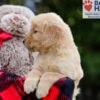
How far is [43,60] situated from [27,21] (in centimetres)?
30

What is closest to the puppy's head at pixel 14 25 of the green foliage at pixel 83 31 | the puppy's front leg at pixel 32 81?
the puppy's front leg at pixel 32 81

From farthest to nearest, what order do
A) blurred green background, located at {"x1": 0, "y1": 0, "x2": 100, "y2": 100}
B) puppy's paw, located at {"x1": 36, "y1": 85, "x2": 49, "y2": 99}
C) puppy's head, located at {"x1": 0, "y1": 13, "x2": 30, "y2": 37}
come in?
blurred green background, located at {"x1": 0, "y1": 0, "x2": 100, "y2": 100}
puppy's head, located at {"x1": 0, "y1": 13, "x2": 30, "y2": 37}
puppy's paw, located at {"x1": 36, "y1": 85, "x2": 49, "y2": 99}

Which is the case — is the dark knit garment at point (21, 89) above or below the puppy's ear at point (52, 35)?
below

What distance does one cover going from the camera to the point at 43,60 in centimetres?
382

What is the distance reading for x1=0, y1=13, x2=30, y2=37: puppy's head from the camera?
4.00 metres

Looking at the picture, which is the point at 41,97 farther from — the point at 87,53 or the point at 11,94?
the point at 87,53

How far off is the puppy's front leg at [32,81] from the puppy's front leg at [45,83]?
3 cm

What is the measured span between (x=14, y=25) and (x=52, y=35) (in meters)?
0.28

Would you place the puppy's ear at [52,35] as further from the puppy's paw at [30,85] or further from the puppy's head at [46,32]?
→ the puppy's paw at [30,85]

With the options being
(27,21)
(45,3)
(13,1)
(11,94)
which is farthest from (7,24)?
(45,3)

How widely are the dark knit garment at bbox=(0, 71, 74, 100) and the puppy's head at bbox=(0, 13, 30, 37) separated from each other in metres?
0.22

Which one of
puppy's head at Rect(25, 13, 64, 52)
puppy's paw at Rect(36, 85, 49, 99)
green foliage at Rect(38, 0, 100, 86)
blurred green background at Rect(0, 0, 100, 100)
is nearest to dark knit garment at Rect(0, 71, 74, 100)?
puppy's paw at Rect(36, 85, 49, 99)

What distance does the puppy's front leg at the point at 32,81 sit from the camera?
12.3ft

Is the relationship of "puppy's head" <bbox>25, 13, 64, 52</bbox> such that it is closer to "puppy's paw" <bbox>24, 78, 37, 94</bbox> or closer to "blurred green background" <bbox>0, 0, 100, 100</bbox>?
"puppy's paw" <bbox>24, 78, 37, 94</bbox>
